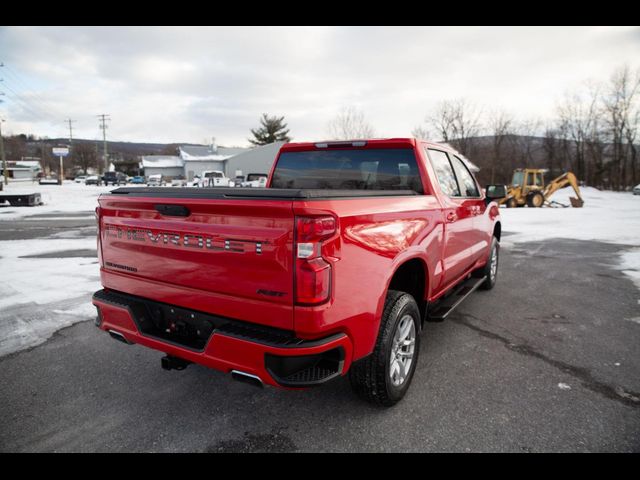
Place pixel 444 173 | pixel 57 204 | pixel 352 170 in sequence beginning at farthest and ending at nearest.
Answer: pixel 57 204, pixel 444 173, pixel 352 170

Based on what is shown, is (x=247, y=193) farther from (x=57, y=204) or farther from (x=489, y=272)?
(x=57, y=204)

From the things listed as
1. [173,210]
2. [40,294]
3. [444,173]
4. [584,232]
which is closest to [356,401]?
[173,210]

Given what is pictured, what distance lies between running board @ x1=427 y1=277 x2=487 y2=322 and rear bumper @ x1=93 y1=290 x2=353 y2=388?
144cm

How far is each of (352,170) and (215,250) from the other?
1918 millimetres

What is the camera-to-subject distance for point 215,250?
2.24 meters

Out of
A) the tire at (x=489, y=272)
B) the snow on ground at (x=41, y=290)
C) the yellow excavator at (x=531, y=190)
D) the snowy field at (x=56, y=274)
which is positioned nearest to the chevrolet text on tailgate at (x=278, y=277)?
the snow on ground at (x=41, y=290)

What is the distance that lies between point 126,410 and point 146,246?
1.22m

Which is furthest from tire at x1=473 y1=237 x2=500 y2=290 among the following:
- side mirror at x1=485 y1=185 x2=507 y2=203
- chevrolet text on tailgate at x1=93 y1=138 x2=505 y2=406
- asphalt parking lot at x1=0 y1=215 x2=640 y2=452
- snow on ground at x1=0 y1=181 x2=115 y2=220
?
snow on ground at x1=0 y1=181 x2=115 y2=220

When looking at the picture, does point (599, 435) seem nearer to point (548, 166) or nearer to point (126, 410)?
point (126, 410)

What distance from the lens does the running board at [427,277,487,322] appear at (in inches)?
135

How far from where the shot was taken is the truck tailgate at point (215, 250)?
→ 6.72 ft

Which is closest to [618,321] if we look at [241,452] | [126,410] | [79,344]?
[241,452]

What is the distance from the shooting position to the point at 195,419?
8.82 ft

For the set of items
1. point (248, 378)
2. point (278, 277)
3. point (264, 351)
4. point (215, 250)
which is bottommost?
point (248, 378)
